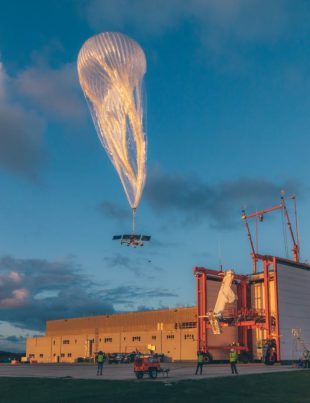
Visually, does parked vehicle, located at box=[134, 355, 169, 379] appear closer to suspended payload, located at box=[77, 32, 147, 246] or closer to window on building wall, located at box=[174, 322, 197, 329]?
suspended payload, located at box=[77, 32, 147, 246]

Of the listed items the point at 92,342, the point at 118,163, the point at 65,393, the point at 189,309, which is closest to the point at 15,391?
the point at 65,393

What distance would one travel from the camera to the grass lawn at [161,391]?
24.2 m

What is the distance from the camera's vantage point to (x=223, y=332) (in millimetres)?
73000

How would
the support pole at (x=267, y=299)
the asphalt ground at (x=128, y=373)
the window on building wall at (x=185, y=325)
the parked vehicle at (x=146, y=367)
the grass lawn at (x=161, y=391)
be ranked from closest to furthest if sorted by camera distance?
the grass lawn at (x=161, y=391), the parked vehicle at (x=146, y=367), the asphalt ground at (x=128, y=373), the support pole at (x=267, y=299), the window on building wall at (x=185, y=325)

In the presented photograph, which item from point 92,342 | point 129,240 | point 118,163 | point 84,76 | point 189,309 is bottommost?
point 92,342

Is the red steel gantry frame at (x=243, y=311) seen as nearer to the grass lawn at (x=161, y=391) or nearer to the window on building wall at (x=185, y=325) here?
the window on building wall at (x=185, y=325)

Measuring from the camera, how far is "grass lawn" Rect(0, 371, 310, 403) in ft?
79.3

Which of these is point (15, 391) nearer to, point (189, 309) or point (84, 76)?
point (84, 76)

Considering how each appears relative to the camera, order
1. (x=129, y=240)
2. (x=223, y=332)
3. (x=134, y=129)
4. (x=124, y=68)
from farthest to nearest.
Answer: (x=223, y=332)
(x=129, y=240)
(x=134, y=129)
(x=124, y=68)

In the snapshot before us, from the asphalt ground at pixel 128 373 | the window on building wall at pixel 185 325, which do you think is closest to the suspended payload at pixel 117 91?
the asphalt ground at pixel 128 373

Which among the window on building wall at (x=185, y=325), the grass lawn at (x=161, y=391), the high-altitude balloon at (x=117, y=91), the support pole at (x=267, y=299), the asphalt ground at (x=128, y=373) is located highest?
the high-altitude balloon at (x=117, y=91)

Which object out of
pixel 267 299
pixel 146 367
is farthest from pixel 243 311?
pixel 146 367

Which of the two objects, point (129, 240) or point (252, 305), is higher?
point (129, 240)

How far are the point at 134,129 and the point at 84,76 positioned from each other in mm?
5781
